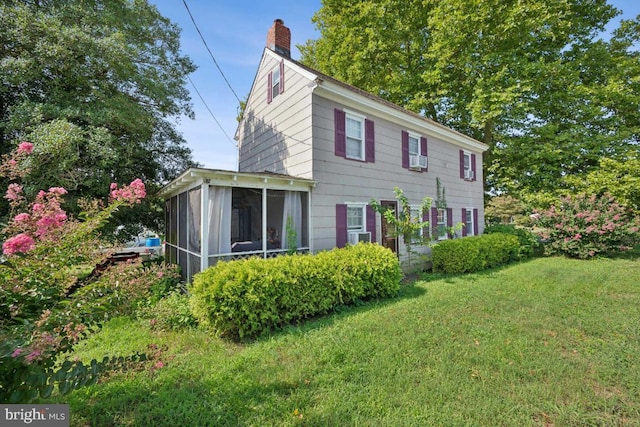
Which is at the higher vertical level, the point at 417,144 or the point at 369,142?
the point at 417,144

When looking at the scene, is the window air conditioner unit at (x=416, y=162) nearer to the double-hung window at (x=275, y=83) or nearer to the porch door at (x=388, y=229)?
the porch door at (x=388, y=229)

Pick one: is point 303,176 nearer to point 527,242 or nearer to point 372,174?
point 372,174

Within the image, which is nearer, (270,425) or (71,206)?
(270,425)

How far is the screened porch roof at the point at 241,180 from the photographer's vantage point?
5.91 meters

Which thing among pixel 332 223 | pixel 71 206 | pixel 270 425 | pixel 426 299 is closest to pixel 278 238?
pixel 332 223

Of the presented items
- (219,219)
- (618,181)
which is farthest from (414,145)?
(618,181)

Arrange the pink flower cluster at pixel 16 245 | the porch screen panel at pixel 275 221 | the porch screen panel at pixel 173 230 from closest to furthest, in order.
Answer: the pink flower cluster at pixel 16 245 < the porch screen panel at pixel 275 221 < the porch screen panel at pixel 173 230

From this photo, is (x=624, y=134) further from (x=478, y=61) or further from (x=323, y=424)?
(x=323, y=424)

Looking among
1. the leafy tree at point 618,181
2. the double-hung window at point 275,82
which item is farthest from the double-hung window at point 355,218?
the leafy tree at point 618,181

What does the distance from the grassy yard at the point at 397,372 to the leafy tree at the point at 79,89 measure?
194 inches

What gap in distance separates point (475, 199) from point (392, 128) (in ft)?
22.9

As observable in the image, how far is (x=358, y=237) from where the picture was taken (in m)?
8.45

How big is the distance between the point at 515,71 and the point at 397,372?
16987mm

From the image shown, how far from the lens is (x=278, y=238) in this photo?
25.4ft
